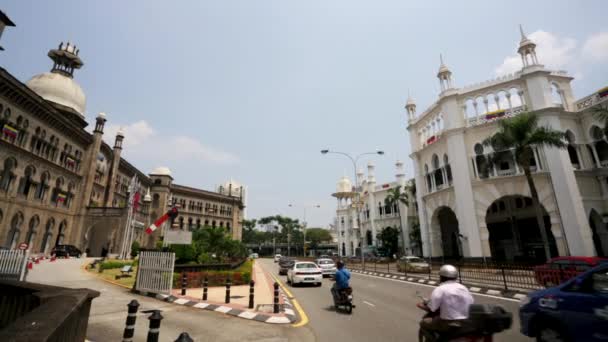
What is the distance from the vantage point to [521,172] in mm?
25797

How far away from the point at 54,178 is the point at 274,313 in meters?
37.4

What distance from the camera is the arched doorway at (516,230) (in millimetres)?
30344

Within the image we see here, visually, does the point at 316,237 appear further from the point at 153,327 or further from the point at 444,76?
the point at 153,327

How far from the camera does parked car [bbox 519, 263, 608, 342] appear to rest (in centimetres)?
449

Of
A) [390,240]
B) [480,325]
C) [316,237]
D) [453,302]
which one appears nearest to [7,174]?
[453,302]

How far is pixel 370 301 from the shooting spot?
1110 centimetres

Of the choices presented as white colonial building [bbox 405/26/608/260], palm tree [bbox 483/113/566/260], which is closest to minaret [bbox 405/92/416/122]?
white colonial building [bbox 405/26/608/260]

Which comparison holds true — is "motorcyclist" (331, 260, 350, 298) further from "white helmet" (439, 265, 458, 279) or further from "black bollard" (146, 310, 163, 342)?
"black bollard" (146, 310, 163, 342)

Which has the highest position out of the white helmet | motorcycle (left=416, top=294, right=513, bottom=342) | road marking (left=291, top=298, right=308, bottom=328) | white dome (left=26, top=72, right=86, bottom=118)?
white dome (left=26, top=72, right=86, bottom=118)

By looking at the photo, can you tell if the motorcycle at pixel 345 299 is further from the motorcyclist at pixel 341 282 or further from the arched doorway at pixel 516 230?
the arched doorway at pixel 516 230

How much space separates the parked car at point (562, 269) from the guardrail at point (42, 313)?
1543 cm

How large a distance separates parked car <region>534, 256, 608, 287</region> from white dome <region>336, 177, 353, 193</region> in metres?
50.2

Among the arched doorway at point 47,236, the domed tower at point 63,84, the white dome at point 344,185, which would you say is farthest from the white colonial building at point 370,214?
the domed tower at point 63,84

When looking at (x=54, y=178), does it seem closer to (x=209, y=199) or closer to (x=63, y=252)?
(x=63, y=252)
